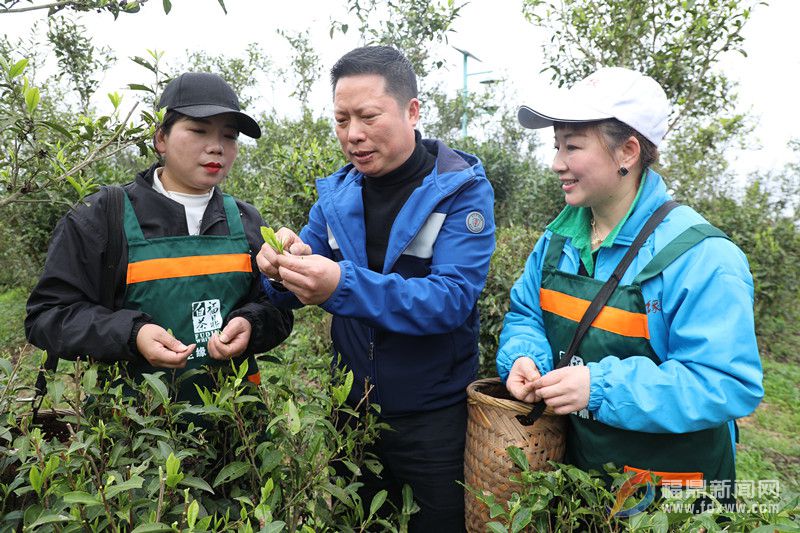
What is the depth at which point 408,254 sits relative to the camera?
1902mm

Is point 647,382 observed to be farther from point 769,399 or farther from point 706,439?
point 769,399

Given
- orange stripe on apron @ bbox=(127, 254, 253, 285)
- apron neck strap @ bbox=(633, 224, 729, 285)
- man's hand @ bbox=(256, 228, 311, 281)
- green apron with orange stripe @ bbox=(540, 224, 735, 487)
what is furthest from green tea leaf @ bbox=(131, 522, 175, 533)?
apron neck strap @ bbox=(633, 224, 729, 285)

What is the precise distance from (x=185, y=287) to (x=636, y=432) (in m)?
1.50

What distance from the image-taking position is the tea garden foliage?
42.8 inches

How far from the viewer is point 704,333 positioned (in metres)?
1.46

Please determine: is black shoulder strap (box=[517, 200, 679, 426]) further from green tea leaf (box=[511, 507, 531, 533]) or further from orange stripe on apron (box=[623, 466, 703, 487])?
green tea leaf (box=[511, 507, 531, 533])

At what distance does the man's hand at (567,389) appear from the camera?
1539 mm

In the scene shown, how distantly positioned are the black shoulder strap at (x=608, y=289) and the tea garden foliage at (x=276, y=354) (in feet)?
0.66

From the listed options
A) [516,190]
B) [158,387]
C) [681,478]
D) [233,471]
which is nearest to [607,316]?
[681,478]

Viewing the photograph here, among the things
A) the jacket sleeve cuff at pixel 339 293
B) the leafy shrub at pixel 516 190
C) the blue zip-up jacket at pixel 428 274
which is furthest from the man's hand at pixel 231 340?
the leafy shrub at pixel 516 190

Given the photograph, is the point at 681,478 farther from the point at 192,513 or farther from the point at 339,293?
Answer: the point at 192,513

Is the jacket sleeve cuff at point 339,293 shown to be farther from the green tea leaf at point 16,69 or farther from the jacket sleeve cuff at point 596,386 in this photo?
the green tea leaf at point 16,69

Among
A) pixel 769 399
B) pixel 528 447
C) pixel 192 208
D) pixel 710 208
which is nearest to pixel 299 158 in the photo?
pixel 192 208

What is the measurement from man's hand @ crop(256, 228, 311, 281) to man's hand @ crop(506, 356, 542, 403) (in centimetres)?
74
